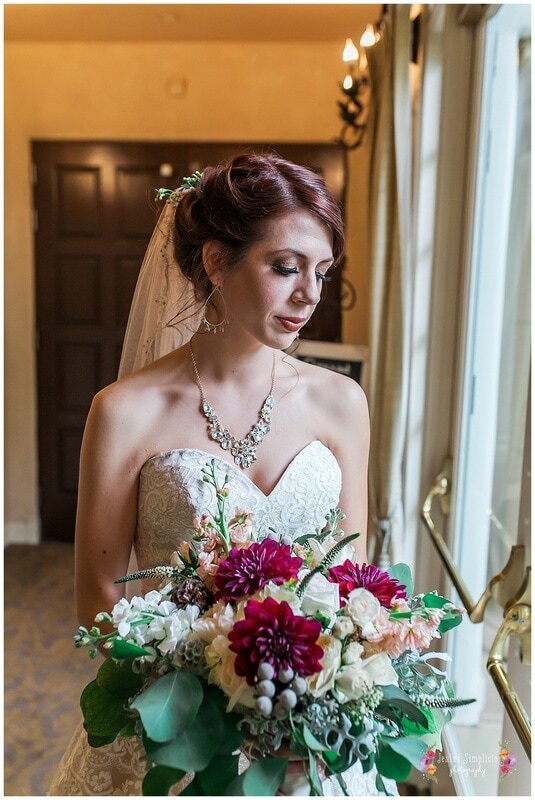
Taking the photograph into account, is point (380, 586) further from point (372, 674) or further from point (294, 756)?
point (294, 756)

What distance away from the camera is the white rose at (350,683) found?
83 cm

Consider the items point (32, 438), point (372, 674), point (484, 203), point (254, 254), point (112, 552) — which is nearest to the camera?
point (372, 674)

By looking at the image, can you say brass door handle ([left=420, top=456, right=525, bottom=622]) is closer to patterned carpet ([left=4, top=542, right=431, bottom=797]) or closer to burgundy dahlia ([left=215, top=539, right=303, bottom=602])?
burgundy dahlia ([left=215, top=539, right=303, bottom=602])

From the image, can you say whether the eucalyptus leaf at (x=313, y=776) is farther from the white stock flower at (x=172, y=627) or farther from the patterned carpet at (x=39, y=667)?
the patterned carpet at (x=39, y=667)

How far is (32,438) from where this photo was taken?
17.1ft

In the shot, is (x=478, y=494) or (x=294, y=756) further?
(x=478, y=494)

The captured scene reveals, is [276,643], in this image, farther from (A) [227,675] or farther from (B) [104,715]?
(B) [104,715]

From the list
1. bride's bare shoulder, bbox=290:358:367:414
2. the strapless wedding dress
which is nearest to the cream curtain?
bride's bare shoulder, bbox=290:358:367:414

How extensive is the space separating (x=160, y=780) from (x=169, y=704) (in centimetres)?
10

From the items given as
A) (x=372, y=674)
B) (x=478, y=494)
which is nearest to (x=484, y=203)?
(x=478, y=494)

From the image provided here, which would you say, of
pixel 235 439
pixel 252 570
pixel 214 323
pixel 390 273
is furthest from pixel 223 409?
pixel 390 273

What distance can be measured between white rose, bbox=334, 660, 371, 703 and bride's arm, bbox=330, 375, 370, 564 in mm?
770

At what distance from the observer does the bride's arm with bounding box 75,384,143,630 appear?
57.1 inches

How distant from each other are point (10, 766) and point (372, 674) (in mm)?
2551
